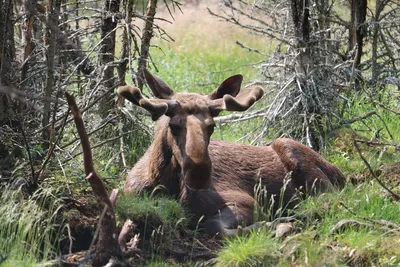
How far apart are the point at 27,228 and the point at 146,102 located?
7.17 ft

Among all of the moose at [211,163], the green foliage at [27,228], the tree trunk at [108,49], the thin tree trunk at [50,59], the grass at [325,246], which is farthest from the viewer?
the tree trunk at [108,49]

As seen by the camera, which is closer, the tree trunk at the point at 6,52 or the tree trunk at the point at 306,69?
the tree trunk at the point at 6,52

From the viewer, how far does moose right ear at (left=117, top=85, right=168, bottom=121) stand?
8.17 m

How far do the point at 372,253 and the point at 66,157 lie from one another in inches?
139

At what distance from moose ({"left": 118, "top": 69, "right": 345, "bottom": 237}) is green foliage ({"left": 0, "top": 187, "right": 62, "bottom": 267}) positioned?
1.43 m

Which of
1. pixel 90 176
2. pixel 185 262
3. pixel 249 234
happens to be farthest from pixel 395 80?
pixel 90 176

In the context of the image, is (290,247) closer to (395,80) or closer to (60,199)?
(60,199)

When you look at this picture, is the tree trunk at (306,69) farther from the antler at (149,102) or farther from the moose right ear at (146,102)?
the moose right ear at (146,102)

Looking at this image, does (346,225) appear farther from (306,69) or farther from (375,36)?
(375,36)

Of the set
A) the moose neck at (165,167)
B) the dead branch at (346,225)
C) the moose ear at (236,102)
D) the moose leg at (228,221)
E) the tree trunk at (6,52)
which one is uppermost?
the tree trunk at (6,52)

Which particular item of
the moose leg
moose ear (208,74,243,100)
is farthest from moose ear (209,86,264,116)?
the moose leg

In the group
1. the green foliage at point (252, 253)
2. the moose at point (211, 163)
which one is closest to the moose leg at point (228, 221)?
the moose at point (211, 163)

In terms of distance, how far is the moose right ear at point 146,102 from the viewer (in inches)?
322

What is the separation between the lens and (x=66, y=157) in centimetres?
880
